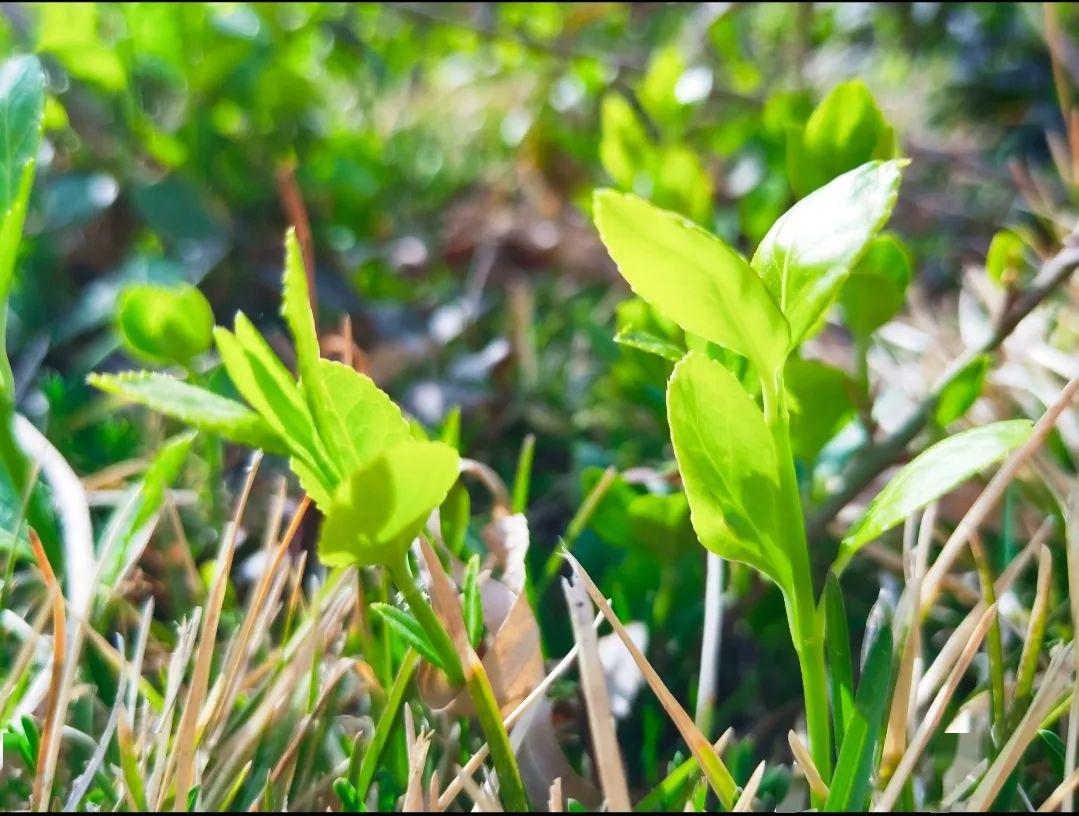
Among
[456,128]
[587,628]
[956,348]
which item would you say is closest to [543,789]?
[587,628]

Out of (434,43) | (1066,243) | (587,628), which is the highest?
(434,43)

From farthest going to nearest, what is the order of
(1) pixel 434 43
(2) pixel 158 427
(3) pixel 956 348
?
1. (1) pixel 434 43
2. (3) pixel 956 348
3. (2) pixel 158 427

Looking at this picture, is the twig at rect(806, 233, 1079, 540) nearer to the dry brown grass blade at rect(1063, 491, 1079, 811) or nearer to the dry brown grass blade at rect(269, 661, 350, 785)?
the dry brown grass blade at rect(1063, 491, 1079, 811)

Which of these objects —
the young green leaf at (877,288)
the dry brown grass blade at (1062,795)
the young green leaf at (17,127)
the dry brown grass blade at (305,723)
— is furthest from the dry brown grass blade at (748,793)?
the young green leaf at (17,127)

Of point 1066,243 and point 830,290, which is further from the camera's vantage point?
point 1066,243

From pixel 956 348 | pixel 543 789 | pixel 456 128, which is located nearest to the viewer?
pixel 543 789

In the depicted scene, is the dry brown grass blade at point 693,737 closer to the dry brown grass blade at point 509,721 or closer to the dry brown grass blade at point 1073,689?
the dry brown grass blade at point 509,721

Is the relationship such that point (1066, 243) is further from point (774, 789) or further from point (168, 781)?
point (168, 781)
